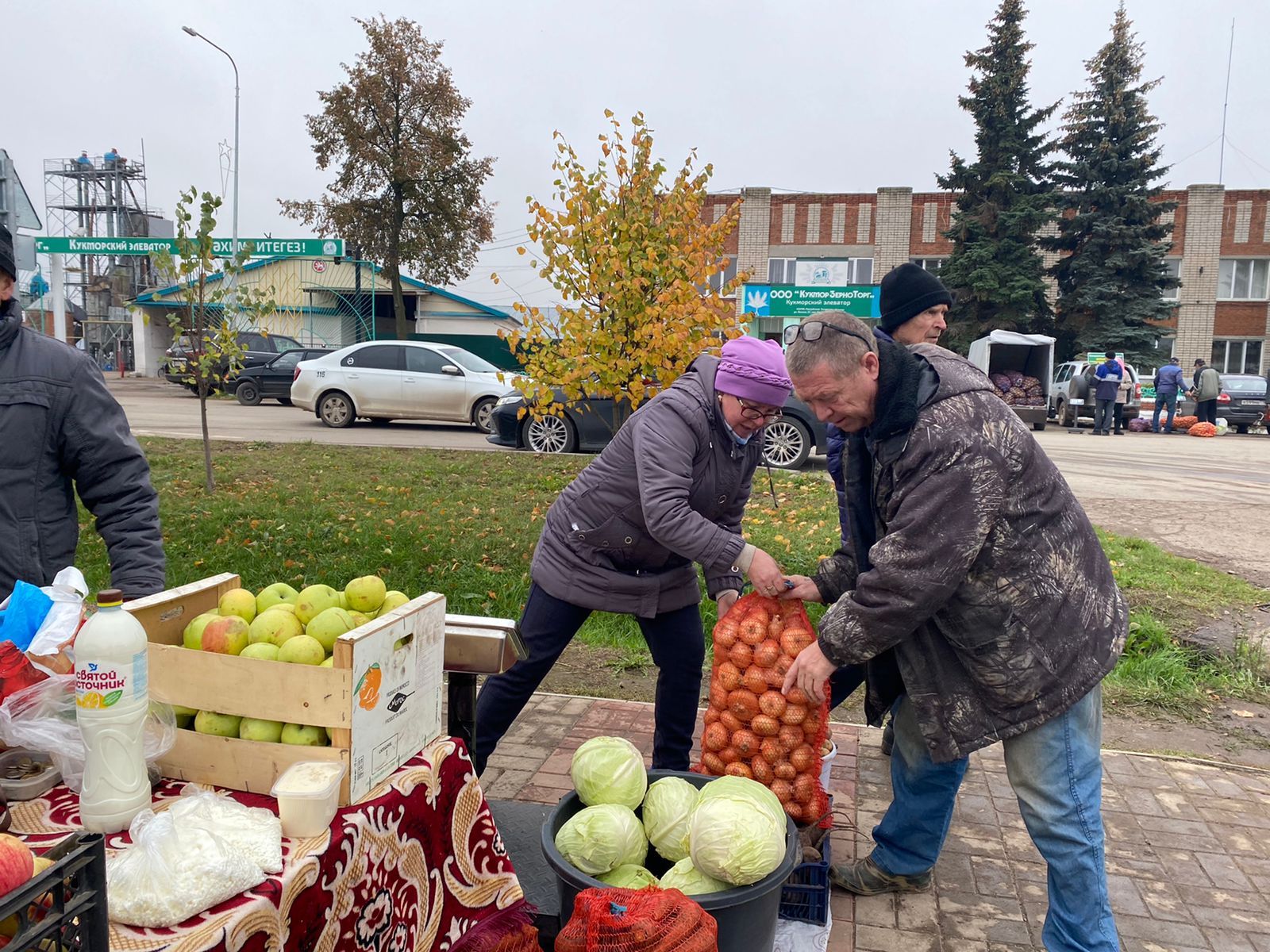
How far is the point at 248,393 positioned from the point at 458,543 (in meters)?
19.8

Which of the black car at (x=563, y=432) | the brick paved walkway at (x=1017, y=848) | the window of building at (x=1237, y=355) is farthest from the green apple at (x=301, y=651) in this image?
the window of building at (x=1237, y=355)

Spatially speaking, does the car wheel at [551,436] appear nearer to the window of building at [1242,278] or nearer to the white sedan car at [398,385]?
the white sedan car at [398,385]

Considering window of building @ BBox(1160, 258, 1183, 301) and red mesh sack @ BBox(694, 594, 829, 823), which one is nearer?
red mesh sack @ BBox(694, 594, 829, 823)

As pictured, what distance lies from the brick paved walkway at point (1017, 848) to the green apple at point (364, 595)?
198 centimetres

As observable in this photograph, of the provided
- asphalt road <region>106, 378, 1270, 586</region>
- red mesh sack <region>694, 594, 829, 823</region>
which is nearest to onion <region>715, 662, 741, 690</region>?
red mesh sack <region>694, 594, 829, 823</region>

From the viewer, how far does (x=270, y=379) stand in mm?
24453

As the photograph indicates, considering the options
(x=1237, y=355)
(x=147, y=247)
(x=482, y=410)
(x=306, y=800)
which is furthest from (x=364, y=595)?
→ (x=1237, y=355)

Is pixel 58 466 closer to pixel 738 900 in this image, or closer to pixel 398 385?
pixel 738 900

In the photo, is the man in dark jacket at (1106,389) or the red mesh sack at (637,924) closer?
the red mesh sack at (637,924)

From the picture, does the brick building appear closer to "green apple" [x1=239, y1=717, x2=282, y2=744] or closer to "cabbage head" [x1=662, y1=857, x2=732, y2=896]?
"cabbage head" [x1=662, y1=857, x2=732, y2=896]

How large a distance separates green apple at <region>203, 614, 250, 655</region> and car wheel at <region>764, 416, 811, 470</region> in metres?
11.4

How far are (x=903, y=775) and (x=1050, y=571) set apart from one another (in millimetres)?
1092

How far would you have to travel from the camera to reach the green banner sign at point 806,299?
108ft

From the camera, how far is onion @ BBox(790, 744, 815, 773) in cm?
312
